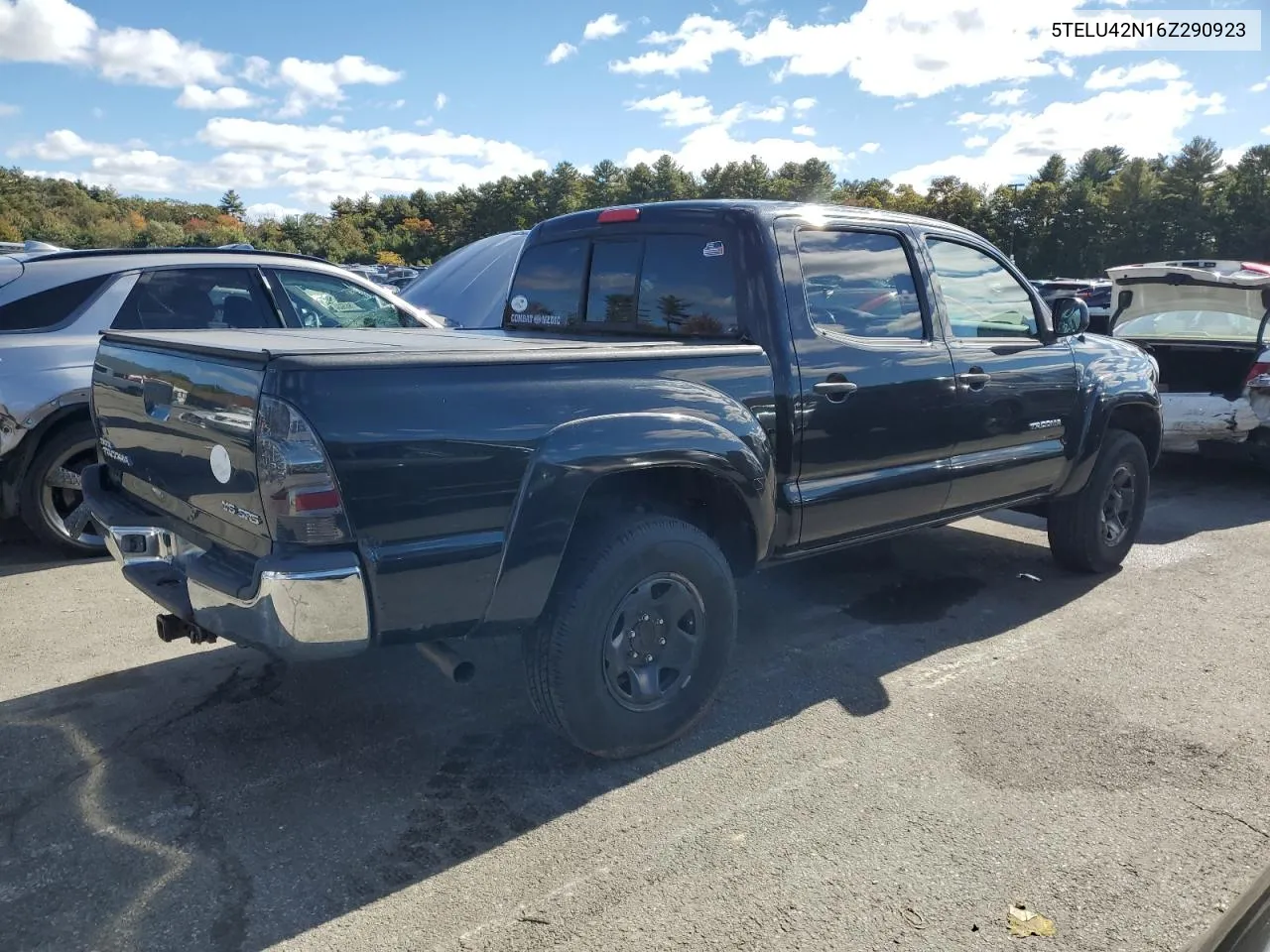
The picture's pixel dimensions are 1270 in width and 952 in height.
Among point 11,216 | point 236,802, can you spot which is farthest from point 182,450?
point 11,216

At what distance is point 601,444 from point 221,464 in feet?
3.73

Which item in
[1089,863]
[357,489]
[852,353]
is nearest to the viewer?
[357,489]

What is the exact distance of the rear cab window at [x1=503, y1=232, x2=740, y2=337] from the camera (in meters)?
3.79

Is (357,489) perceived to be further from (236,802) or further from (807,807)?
(807,807)

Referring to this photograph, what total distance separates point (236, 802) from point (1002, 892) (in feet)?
7.66

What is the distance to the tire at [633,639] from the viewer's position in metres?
3.07

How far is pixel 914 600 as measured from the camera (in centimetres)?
507

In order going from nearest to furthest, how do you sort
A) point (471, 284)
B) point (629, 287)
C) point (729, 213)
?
point (729, 213) → point (629, 287) → point (471, 284)

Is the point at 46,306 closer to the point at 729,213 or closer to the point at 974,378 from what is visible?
the point at 729,213

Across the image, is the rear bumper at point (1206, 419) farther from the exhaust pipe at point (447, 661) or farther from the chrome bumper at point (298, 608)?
the chrome bumper at point (298, 608)

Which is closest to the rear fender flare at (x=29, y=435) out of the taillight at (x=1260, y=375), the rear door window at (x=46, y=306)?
→ the rear door window at (x=46, y=306)

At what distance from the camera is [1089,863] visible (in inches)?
110

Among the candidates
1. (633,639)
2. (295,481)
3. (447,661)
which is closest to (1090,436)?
(633,639)

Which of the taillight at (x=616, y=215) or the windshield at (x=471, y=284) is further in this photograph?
the windshield at (x=471, y=284)
